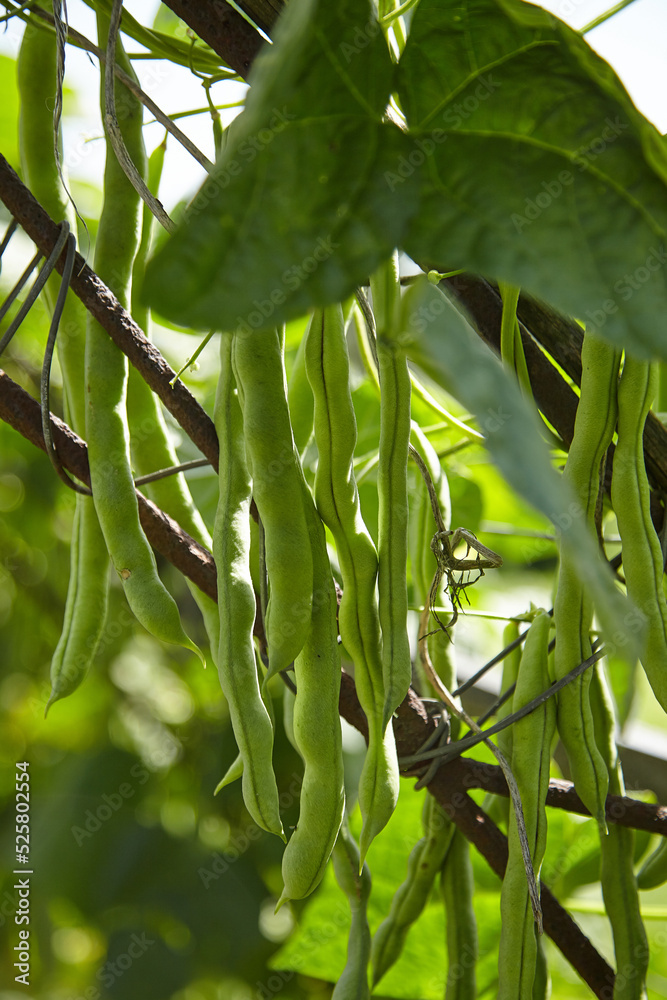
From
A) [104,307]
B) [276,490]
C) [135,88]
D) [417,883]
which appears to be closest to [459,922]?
[417,883]

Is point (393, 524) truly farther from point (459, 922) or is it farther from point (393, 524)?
point (459, 922)

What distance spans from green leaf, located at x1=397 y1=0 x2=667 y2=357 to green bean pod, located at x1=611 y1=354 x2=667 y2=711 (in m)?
0.18

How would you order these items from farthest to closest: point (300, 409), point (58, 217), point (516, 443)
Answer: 1. point (300, 409)
2. point (58, 217)
3. point (516, 443)

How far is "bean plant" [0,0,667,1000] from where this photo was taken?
246 mm

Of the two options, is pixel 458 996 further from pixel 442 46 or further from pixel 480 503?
pixel 442 46

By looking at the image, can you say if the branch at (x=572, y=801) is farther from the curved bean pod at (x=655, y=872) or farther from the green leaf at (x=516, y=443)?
the green leaf at (x=516, y=443)

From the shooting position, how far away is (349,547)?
45cm

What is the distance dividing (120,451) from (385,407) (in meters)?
0.18

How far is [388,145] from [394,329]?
0.07 metres

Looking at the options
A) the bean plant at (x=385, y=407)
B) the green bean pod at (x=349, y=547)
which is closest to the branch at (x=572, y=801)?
Answer: the bean plant at (x=385, y=407)

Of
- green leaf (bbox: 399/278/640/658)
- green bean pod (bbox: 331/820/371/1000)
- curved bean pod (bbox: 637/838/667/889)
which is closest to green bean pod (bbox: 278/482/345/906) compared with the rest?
green bean pod (bbox: 331/820/371/1000)

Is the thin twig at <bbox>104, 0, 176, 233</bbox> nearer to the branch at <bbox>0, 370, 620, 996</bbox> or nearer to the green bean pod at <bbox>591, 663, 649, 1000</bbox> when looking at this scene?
the branch at <bbox>0, 370, 620, 996</bbox>

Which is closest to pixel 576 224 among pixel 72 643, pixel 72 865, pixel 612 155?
Answer: pixel 612 155

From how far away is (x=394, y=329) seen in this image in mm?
296
